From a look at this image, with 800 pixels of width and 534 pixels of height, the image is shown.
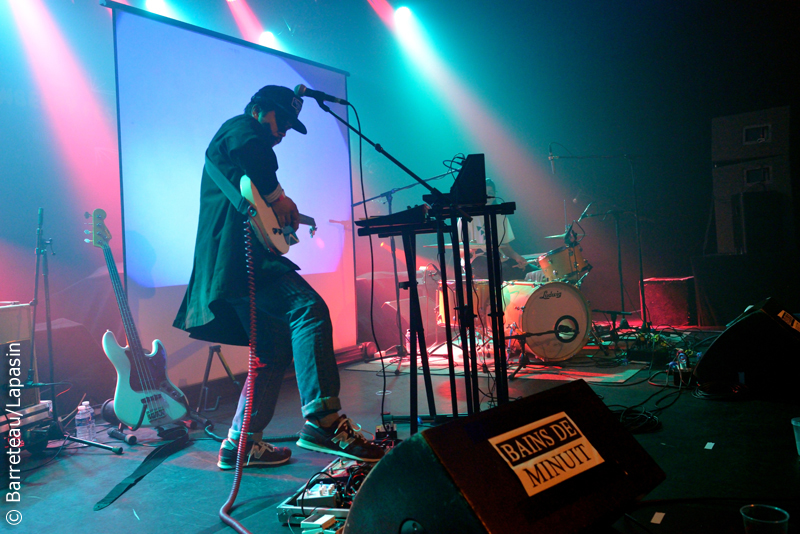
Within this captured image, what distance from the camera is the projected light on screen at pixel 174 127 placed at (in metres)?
3.87

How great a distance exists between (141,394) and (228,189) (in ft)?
5.31

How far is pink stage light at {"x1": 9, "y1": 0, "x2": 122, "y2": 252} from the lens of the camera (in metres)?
5.11

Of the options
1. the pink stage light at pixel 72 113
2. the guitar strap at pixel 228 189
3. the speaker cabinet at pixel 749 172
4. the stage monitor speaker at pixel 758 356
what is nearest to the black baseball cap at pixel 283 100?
the guitar strap at pixel 228 189

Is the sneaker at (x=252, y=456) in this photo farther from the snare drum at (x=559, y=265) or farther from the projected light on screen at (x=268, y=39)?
the projected light on screen at (x=268, y=39)

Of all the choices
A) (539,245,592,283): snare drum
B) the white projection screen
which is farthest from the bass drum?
the white projection screen

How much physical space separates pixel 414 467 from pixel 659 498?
4.25 ft

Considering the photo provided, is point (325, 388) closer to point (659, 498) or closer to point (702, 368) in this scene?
point (659, 498)

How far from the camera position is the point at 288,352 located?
99.4 inches

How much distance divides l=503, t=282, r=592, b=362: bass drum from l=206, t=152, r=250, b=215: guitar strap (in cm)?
316

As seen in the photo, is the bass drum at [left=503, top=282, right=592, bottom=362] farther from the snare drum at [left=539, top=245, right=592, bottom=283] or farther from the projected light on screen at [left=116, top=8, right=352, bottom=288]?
the projected light on screen at [left=116, top=8, right=352, bottom=288]

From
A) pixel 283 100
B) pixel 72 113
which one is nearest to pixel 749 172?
pixel 283 100

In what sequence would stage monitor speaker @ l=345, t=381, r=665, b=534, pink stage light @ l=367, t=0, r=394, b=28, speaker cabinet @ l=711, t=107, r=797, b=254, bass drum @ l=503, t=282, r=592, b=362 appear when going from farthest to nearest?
pink stage light @ l=367, t=0, r=394, b=28 → speaker cabinet @ l=711, t=107, r=797, b=254 → bass drum @ l=503, t=282, r=592, b=362 → stage monitor speaker @ l=345, t=381, r=665, b=534

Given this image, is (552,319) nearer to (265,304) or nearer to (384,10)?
(265,304)

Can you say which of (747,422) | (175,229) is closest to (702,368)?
(747,422)
